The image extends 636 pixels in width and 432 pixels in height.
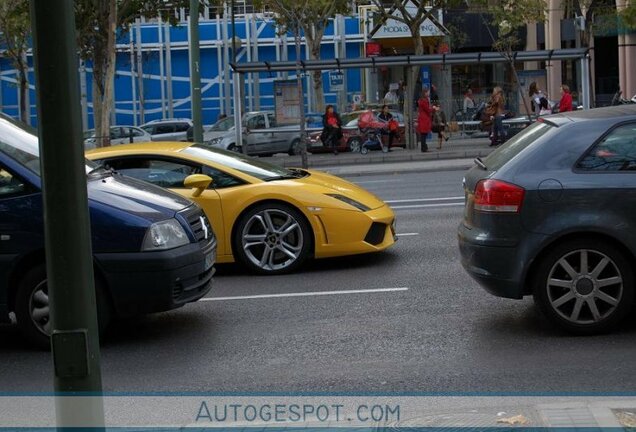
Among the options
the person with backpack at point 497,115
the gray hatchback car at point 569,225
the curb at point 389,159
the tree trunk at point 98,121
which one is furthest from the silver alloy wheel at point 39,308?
the person with backpack at point 497,115

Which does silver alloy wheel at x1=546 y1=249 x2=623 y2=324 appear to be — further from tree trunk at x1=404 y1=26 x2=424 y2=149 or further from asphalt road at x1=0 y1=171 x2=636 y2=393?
tree trunk at x1=404 y1=26 x2=424 y2=149

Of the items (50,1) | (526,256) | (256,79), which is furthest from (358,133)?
(50,1)

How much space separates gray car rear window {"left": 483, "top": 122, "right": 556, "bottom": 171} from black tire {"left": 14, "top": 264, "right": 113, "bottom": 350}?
3.02m

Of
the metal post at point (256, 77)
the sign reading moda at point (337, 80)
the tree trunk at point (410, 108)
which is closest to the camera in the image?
the tree trunk at point (410, 108)

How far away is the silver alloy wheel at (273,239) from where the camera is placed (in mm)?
10109

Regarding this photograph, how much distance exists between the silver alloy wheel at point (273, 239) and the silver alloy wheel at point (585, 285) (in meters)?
3.37

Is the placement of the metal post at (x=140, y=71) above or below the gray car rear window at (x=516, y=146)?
above

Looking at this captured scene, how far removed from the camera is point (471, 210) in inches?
304

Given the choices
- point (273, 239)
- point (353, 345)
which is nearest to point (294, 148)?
point (273, 239)

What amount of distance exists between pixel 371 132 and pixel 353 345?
2318cm

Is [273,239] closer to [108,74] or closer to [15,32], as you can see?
[108,74]

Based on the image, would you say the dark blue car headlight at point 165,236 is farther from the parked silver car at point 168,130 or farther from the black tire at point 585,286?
the parked silver car at point 168,130

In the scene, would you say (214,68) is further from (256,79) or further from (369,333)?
(369,333)

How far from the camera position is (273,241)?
1014 cm
